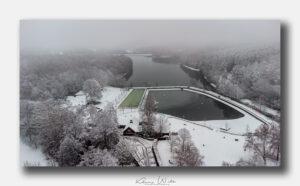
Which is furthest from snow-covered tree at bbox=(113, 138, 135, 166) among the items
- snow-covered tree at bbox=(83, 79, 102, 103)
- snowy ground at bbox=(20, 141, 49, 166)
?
snowy ground at bbox=(20, 141, 49, 166)

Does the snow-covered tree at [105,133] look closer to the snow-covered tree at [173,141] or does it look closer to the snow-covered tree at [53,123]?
the snow-covered tree at [53,123]

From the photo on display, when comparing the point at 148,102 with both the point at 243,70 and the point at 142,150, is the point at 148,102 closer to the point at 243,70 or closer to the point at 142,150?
the point at 142,150

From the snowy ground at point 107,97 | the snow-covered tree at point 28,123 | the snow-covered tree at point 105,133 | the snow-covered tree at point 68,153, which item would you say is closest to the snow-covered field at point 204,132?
the snowy ground at point 107,97

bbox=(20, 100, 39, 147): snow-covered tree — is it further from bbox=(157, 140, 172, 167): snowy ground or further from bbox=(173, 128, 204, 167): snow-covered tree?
bbox=(173, 128, 204, 167): snow-covered tree

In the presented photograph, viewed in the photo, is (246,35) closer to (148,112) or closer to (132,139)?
(148,112)

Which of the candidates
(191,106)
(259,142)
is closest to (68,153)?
(191,106)
